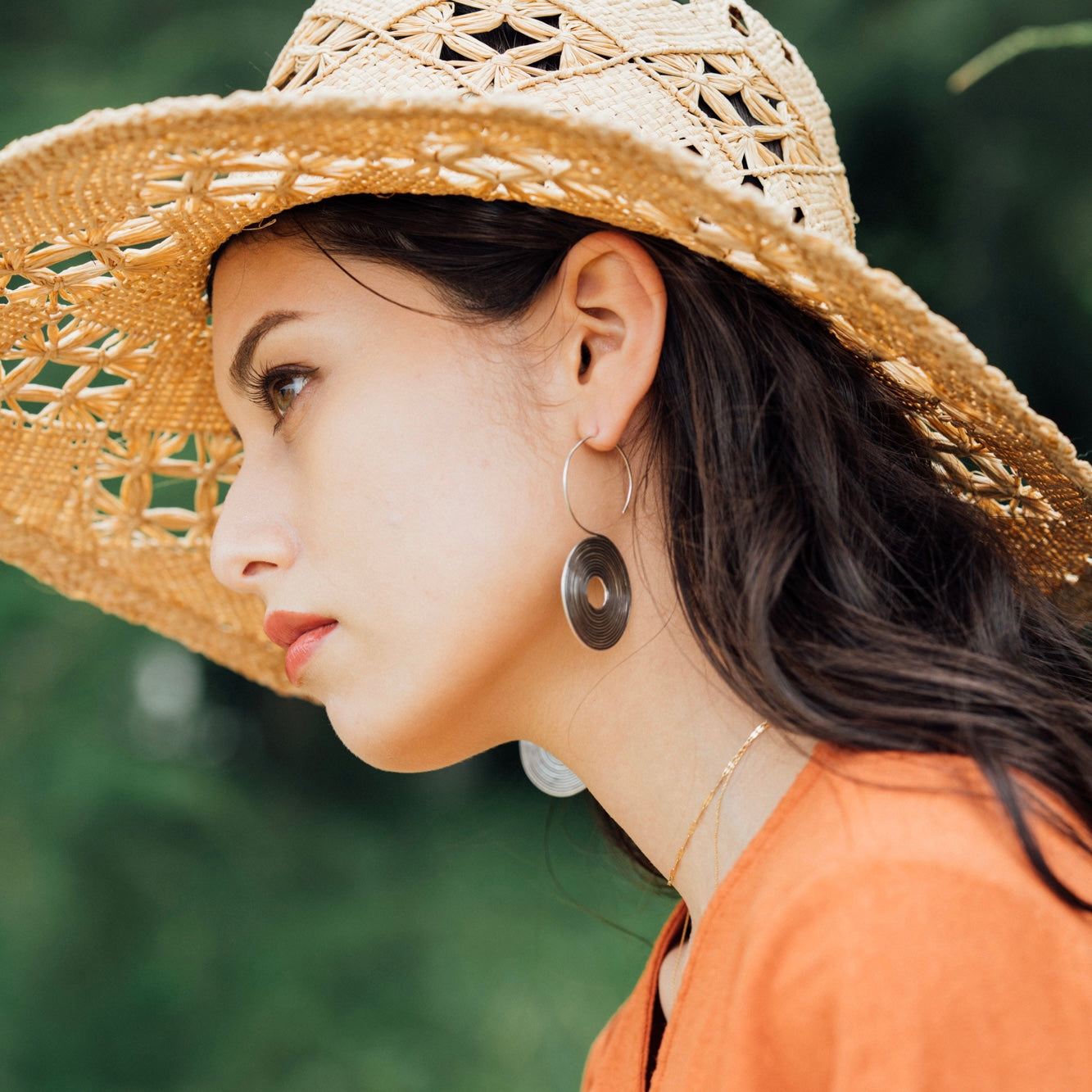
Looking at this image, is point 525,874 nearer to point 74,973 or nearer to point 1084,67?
point 74,973

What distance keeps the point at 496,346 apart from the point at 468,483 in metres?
0.14

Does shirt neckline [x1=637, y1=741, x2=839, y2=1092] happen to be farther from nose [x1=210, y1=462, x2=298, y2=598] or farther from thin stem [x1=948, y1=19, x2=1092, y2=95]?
thin stem [x1=948, y1=19, x2=1092, y2=95]

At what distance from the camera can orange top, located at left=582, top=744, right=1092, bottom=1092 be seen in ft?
2.37

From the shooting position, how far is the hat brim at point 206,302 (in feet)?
2.80

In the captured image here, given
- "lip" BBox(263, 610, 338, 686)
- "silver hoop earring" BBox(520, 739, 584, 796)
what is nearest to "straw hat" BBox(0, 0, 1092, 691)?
"lip" BBox(263, 610, 338, 686)

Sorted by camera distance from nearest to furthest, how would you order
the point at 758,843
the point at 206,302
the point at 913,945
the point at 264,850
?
the point at 913,945 < the point at 758,843 < the point at 206,302 < the point at 264,850

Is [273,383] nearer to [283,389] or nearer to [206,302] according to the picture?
[283,389]

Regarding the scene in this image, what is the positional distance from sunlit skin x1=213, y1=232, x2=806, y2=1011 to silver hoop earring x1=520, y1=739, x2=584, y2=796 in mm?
259

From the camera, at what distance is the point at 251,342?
1126 millimetres

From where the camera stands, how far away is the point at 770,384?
1.06 metres

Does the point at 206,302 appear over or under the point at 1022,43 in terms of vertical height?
under

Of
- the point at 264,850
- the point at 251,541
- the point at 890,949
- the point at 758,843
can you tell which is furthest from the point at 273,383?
the point at 264,850

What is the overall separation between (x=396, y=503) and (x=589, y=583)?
0.63 feet

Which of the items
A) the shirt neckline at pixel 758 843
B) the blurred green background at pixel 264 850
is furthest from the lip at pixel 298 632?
the blurred green background at pixel 264 850
